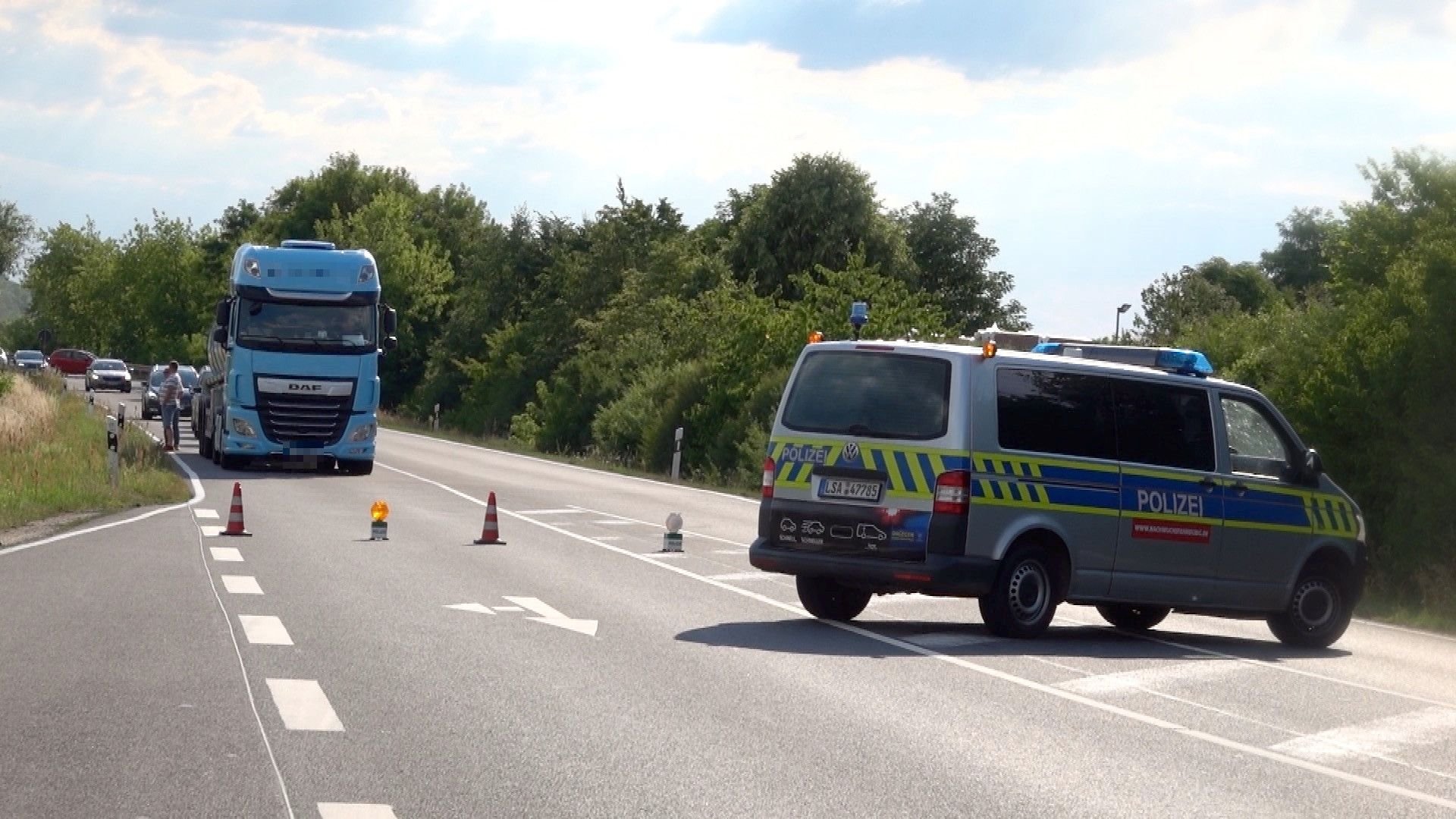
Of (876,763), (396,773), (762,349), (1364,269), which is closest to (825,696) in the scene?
(876,763)

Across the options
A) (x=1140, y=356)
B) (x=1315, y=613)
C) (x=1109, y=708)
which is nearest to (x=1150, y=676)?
(x=1109, y=708)

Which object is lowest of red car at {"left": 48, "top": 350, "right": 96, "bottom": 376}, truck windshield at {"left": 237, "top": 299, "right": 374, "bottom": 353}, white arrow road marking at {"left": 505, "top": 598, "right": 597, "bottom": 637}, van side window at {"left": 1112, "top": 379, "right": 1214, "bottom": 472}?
white arrow road marking at {"left": 505, "top": 598, "right": 597, "bottom": 637}

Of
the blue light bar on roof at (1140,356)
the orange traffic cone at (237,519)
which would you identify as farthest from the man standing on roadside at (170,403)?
the blue light bar on roof at (1140,356)

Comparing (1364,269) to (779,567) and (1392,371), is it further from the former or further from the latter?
(779,567)

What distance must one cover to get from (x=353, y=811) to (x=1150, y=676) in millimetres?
6419

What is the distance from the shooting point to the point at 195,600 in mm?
13477

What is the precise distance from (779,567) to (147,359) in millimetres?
130437

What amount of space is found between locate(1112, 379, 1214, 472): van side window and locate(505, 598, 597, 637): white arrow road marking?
13.4 feet

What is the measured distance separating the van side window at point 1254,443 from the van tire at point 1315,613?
2.79 ft

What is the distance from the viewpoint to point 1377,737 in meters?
9.98

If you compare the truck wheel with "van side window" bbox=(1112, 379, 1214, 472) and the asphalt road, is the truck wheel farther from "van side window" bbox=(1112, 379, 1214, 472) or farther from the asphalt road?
"van side window" bbox=(1112, 379, 1214, 472)

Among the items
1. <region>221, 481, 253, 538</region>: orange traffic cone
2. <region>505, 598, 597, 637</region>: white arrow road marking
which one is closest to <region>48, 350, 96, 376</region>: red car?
<region>221, 481, 253, 538</region>: orange traffic cone

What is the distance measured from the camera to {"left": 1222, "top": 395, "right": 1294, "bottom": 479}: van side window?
48.4 ft

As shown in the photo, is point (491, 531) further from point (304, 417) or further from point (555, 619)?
point (304, 417)
